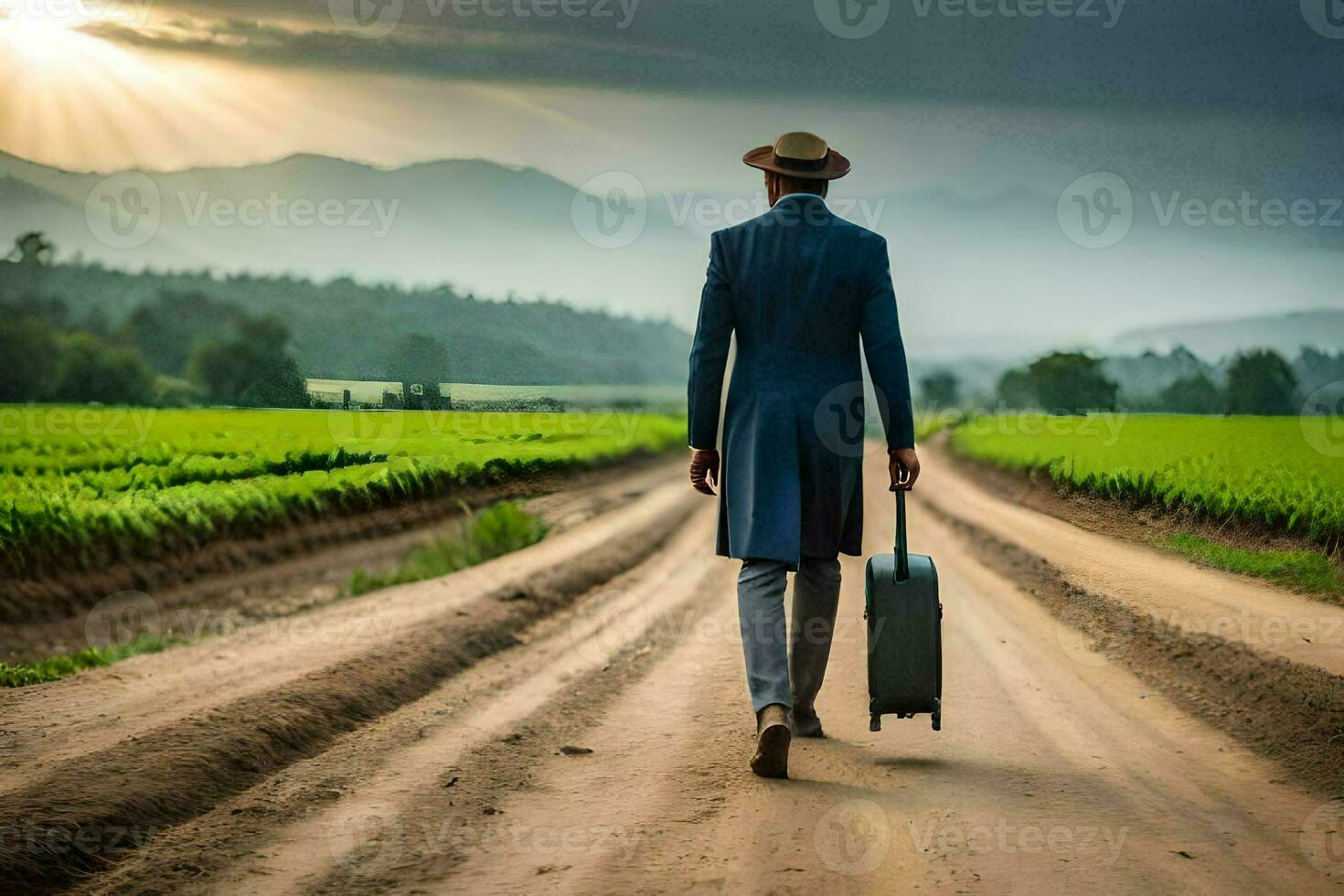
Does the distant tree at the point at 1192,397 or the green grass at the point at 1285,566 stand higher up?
the distant tree at the point at 1192,397

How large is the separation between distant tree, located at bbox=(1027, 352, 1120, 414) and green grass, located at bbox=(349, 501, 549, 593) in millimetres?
4239

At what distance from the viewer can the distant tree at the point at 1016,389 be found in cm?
640

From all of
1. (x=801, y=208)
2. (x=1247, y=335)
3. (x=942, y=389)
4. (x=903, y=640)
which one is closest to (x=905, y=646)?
(x=903, y=640)

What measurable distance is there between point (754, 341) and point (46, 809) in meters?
2.83

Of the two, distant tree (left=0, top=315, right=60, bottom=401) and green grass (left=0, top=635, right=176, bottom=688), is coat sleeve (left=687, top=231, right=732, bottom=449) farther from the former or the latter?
distant tree (left=0, top=315, right=60, bottom=401)

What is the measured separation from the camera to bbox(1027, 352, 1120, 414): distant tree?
19.3 ft

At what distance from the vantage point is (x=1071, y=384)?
614 centimetres

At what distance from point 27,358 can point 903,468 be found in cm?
541

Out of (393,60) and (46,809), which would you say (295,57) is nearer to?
(393,60)

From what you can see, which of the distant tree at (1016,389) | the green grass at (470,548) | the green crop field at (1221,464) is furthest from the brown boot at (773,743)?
the green grass at (470,548)

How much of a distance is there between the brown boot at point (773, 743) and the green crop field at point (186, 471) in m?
3.90

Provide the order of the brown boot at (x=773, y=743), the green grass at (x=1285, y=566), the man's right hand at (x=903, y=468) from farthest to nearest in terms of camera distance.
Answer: the green grass at (x=1285, y=566) → the man's right hand at (x=903, y=468) → the brown boot at (x=773, y=743)

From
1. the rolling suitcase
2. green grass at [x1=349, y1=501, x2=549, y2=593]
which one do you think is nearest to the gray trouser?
the rolling suitcase

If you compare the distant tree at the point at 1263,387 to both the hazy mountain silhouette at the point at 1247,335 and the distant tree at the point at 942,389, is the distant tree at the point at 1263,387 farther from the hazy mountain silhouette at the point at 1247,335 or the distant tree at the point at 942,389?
the distant tree at the point at 942,389
